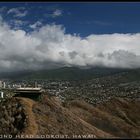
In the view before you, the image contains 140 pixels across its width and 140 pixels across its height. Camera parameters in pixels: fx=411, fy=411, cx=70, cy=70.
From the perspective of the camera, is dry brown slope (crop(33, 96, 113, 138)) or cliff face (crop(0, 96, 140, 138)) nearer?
cliff face (crop(0, 96, 140, 138))

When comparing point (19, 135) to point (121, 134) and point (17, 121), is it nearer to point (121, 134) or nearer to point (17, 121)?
point (17, 121)

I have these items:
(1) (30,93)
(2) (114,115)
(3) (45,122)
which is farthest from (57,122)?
(2) (114,115)

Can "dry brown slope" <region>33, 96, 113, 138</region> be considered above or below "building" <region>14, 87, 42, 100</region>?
below

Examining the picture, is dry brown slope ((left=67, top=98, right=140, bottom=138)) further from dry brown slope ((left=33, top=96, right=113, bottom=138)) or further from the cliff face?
dry brown slope ((left=33, top=96, right=113, bottom=138))

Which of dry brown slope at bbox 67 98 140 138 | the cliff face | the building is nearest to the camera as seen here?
Result: the cliff face

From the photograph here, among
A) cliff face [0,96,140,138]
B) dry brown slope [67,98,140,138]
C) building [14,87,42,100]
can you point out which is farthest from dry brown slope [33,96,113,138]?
dry brown slope [67,98,140,138]

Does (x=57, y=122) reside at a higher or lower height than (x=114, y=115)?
higher

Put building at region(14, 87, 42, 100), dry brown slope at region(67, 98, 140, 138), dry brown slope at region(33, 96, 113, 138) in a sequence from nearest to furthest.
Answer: dry brown slope at region(33, 96, 113, 138), building at region(14, 87, 42, 100), dry brown slope at region(67, 98, 140, 138)

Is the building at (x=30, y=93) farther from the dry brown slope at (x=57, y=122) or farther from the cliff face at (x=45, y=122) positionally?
the dry brown slope at (x=57, y=122)

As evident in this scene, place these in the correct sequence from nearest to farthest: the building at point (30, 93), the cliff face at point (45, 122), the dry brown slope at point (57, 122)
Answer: the cliff face at point (45, 122) → the dry brown slope at point (57, 122) → the building at point (30, 93)

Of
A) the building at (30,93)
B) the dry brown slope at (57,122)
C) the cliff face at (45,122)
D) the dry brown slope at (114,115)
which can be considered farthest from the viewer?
the dry brown slope at (114,115)

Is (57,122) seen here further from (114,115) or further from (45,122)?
(114,115)

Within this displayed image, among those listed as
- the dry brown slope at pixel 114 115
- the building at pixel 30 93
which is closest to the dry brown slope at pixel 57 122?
the building at pixel 30 93
